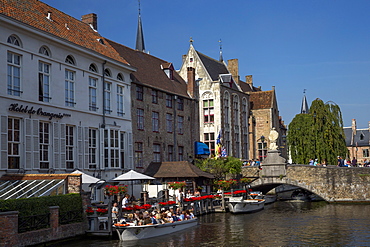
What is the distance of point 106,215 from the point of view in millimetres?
21297

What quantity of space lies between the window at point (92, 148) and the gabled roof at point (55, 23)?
4.81 meters

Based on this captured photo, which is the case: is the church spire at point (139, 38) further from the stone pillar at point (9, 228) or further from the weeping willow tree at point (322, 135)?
the stone pillar at point (9, 228)

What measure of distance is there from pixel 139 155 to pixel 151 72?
23.6ft

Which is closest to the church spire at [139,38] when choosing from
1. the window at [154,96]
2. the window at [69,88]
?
Result: the window at [154,96]

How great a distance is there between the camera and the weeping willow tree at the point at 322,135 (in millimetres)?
42219

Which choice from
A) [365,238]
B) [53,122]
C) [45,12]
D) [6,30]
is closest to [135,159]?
[53,122]

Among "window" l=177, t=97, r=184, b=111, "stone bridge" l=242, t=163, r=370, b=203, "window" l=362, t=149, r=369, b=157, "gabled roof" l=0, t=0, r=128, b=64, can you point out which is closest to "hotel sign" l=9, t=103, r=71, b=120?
"gabled roof" l=0, t=0, r=128, b=64

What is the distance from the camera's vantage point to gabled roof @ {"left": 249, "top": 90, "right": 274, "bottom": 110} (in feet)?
171

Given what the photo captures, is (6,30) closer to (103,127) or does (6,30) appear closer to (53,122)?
(53,122)

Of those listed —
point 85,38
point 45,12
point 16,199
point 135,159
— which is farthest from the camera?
point 135,159

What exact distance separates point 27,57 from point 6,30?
1.66m

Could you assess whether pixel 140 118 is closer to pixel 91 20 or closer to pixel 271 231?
pixel 91 20

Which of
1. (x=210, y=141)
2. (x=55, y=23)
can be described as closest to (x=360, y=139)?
(x=210, y=141)

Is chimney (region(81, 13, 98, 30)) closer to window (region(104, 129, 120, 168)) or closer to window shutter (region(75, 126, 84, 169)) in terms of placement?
window (region(104, 129, 120, 168))
